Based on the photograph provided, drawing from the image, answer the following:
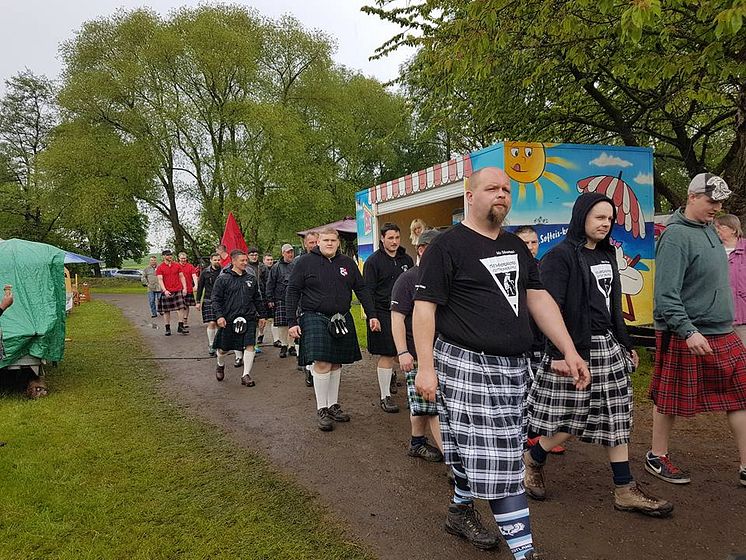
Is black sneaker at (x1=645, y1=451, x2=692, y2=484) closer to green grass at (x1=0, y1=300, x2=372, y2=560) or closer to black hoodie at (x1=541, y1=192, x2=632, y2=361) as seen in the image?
black hoodie at (x1=541, y1=192, x2=632, y2=361)

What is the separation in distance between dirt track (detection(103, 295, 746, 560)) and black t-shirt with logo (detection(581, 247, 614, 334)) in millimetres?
1171

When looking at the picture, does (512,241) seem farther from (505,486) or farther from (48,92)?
(48,92)

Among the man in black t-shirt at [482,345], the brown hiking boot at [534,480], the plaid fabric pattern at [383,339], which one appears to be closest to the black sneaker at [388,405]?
the plaid fabric pattern at [383,339]

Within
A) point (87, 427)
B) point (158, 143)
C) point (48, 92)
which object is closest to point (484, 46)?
point (87, 427)

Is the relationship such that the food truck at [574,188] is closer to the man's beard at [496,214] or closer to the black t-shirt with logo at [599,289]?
the black t-shirt with logo at [599,289]

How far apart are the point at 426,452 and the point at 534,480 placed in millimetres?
959

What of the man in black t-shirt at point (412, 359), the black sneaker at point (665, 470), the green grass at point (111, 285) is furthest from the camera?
the green grass at point (111, 285)

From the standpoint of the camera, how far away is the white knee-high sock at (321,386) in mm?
5094

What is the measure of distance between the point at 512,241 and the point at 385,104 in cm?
3205

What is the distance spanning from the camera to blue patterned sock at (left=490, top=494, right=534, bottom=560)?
2367 millimetres

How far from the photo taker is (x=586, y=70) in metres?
8.80

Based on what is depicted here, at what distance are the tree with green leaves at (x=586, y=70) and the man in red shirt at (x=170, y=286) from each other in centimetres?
683

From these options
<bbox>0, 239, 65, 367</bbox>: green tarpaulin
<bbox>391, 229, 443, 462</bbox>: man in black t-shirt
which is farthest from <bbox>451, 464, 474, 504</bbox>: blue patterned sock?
<bbox>0, 239, 65, 367</bbox>: green tarpaulin

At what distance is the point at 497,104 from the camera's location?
9797mm
